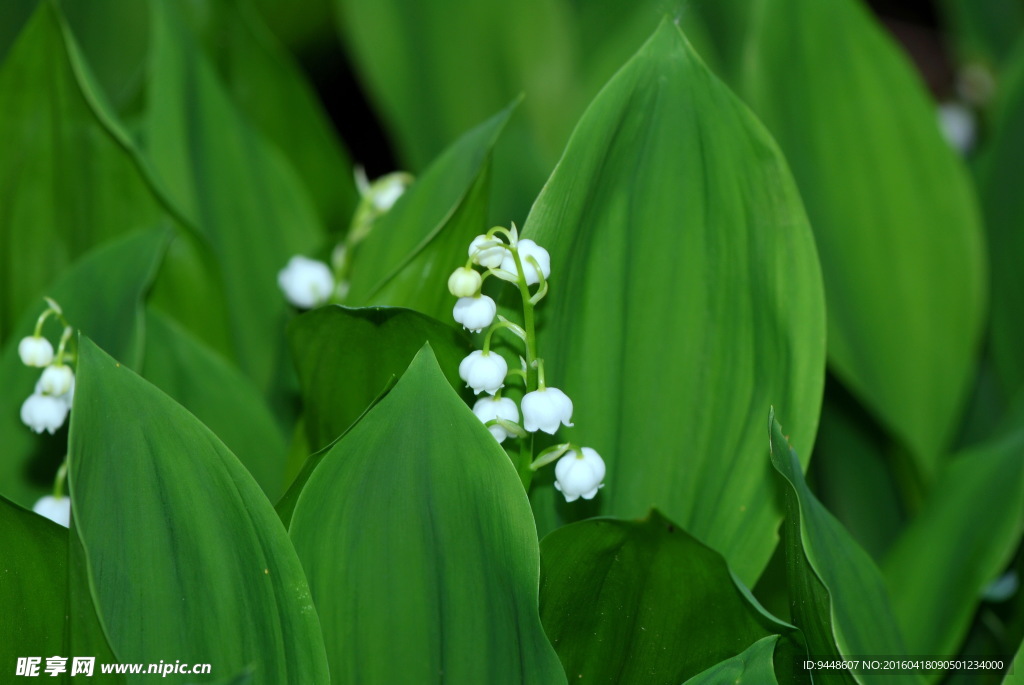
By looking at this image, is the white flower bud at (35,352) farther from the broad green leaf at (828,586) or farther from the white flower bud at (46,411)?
the broad green leaf at (828,586)

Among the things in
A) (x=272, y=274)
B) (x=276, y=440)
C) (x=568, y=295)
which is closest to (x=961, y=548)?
(x=568, y=295)

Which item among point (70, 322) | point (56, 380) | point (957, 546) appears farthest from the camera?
point (957, 546)

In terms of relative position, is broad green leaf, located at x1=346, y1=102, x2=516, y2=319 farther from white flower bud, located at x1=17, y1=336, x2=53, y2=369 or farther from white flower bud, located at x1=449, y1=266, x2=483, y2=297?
white flower bud, located at x1=17, y1=336, x2=53, y2=369

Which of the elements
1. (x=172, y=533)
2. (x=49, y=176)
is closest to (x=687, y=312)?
(x=172, y=533)

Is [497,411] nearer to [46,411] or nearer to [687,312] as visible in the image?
[687,312]

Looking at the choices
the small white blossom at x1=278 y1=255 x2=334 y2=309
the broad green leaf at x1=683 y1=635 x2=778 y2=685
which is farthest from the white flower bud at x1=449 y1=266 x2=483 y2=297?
the small white blossom at x1=278 y1=255 x2=334 y2=309

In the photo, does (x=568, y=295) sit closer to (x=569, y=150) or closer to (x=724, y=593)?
(x=569, y=150)
